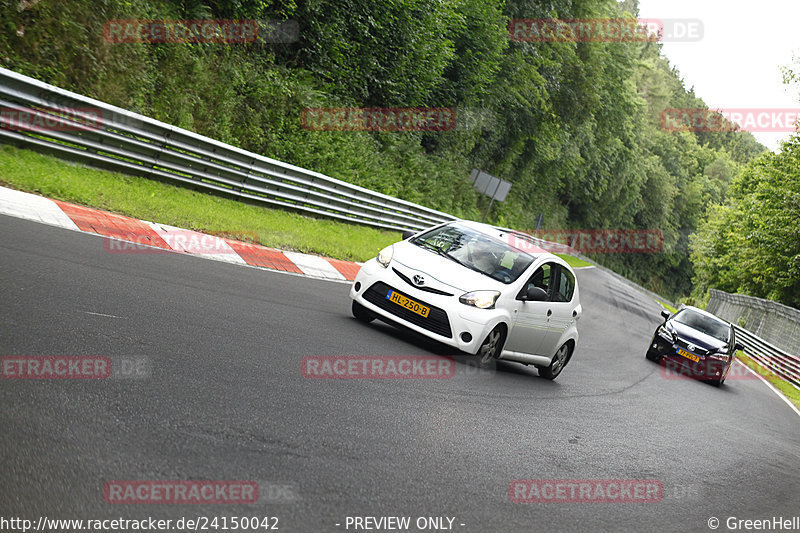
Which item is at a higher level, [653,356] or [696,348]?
[696,348]

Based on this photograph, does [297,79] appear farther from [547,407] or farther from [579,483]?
[579,483]

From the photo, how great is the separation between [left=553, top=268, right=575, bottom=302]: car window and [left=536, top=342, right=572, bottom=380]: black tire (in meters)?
0.69

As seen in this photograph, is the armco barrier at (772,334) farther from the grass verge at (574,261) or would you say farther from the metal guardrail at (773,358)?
the grass verge at (574,261)

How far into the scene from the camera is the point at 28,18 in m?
13.4

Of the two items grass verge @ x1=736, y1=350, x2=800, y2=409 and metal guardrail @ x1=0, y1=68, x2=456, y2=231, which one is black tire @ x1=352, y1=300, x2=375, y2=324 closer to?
metal guardrail @ x1=0, y1=68, x2=456, y2=231

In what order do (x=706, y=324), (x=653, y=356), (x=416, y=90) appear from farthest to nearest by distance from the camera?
(x=416, y=90) → (x=706, y=324) → (x=653, y=356)

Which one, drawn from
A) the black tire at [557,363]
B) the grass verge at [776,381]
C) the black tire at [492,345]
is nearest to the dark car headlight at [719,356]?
the grass verge at [776,381]

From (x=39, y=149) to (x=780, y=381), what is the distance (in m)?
22.9

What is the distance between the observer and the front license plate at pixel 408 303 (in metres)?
8.78

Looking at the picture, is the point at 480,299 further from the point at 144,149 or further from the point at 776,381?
the point at 776,381

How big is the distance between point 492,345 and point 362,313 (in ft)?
5.42

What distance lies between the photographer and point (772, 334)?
109ft

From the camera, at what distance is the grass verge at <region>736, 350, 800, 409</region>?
21578mm

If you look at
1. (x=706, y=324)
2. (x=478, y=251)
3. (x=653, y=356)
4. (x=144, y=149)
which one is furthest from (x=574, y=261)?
(x=478, y=251)
